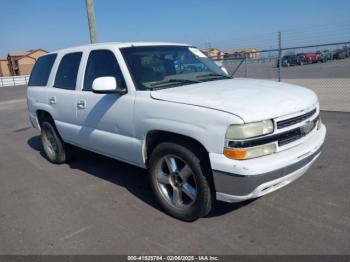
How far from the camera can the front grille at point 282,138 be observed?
2992 mm

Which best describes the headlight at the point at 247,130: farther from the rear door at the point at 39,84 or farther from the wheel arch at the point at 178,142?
the rear door at the point at 39,84

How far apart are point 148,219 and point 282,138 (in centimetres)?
169

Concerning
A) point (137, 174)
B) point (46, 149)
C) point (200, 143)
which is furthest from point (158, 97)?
point (46, 149)

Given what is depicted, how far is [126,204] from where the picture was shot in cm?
420

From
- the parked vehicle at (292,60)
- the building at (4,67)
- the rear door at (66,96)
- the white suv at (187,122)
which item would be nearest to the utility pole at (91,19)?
the rear door at (66,96)

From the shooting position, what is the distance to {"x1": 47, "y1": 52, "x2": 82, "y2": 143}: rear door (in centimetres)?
505

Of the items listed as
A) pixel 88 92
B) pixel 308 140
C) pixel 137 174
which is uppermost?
pixel 88 92

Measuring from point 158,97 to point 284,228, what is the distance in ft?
6.03

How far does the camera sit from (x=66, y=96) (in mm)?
5148

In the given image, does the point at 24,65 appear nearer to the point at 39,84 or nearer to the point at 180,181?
the point at 39,84

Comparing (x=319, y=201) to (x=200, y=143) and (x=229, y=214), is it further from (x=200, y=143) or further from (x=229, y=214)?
(x=200, y=143)

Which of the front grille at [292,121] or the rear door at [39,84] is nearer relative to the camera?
the front grille at [292,121]

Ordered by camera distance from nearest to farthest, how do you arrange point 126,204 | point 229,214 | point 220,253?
1. point 220,253
2. point 229,214
3. point 126,204

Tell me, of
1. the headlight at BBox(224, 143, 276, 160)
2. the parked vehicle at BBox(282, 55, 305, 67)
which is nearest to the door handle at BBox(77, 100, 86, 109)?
the headlight at BBox(224, 143, 276, 160)
